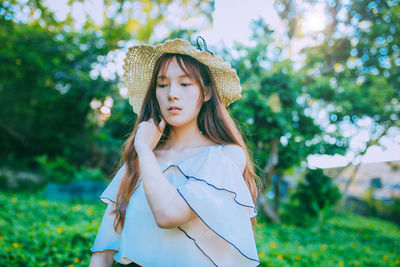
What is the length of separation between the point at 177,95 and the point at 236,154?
0.44 meters

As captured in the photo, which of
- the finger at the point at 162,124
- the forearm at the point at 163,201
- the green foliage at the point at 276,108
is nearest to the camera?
the forearm at the point at 163,201

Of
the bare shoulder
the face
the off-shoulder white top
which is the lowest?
the off-shoulder white top

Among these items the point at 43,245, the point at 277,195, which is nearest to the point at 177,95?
the point at 43,245

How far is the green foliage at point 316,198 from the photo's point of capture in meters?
8.62

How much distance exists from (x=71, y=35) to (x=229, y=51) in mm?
6646

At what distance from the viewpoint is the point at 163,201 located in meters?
1.08

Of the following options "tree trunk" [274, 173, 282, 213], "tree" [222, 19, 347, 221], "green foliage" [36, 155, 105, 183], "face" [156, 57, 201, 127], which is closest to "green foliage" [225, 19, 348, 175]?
"tree" [222, 19, 347, 221]

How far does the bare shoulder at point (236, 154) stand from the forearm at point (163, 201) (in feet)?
1.32

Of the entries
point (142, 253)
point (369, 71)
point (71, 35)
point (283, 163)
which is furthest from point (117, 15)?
point (142, 253)

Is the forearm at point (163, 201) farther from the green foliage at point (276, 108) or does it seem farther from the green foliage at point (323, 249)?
the green foliage at point (276, 108)

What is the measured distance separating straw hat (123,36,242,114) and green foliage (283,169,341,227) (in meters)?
7.90

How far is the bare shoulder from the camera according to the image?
1398 millimetres

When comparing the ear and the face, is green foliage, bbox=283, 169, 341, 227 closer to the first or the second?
the ear

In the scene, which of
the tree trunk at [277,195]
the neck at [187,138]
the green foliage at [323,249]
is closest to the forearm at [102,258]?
the neck at [187,138]
